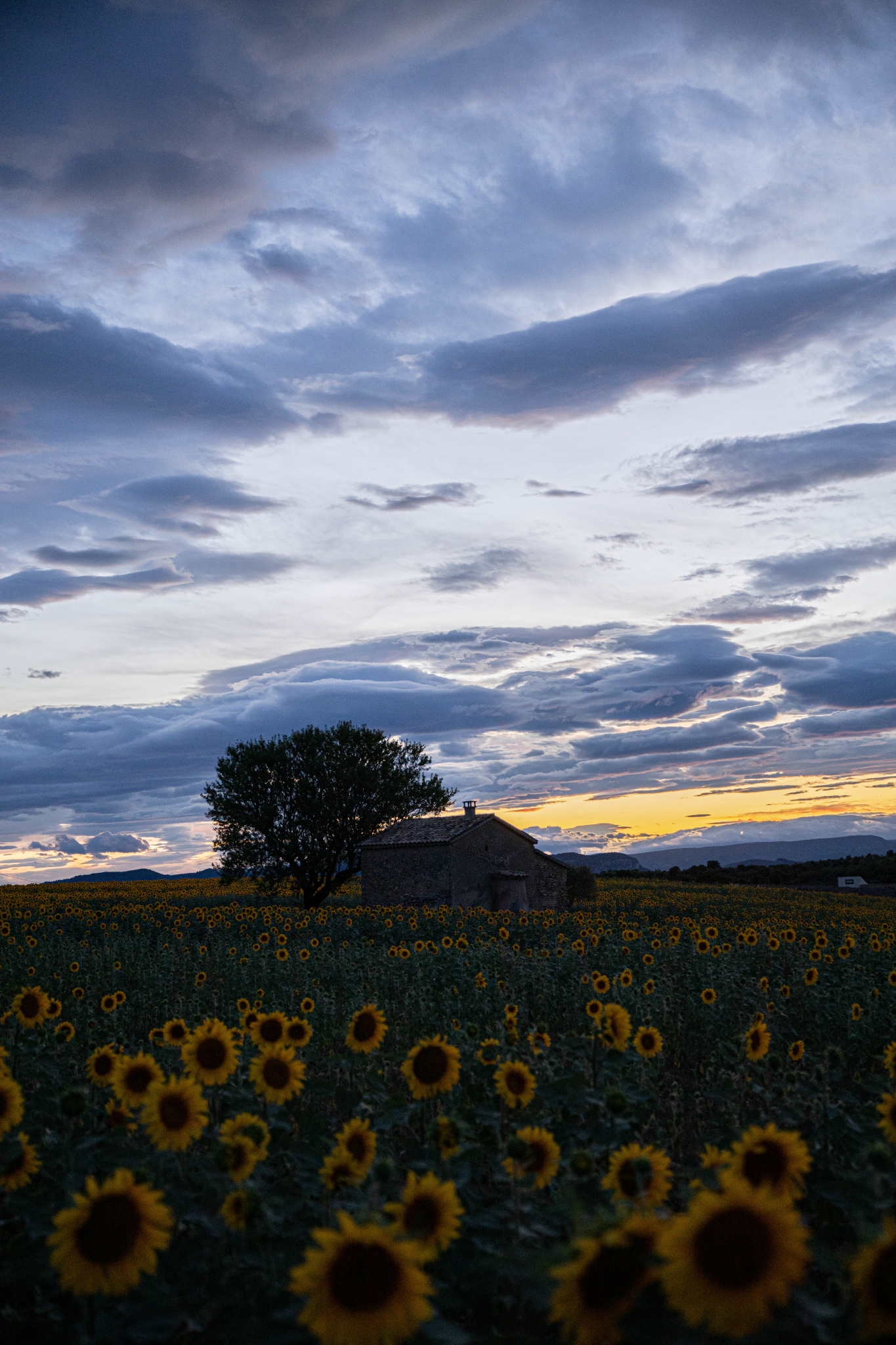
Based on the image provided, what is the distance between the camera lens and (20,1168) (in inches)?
163

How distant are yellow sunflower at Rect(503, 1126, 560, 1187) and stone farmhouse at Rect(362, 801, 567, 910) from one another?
101ft

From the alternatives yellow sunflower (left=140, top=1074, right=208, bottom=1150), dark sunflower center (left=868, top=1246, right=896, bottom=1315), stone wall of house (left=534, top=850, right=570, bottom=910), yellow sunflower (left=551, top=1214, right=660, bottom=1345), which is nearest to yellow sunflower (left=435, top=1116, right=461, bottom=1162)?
yellow sunflower (left=140, top=1074, right=208, bottom=1150)

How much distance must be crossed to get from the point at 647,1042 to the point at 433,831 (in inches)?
1222

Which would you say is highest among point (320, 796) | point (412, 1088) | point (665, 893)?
point (320, 796)

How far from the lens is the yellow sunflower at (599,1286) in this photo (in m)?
2.20

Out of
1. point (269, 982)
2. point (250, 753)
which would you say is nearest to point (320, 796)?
point (250, 753)

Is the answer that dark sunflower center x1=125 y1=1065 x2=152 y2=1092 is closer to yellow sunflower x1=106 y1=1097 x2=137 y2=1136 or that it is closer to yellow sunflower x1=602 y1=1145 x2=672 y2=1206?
yellow sunflower x1=106 y1=1097 x2=137 y2=1136

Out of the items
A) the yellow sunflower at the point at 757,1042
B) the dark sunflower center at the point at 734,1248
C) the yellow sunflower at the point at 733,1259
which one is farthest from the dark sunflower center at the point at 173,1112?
the yellow sunflower at the point at 757,1042

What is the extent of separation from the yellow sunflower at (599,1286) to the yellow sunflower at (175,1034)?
470 centimetres

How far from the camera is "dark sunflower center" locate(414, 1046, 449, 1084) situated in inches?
198

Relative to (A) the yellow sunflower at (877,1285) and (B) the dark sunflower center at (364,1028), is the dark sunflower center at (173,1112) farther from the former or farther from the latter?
(A) the yellow sunflower at (877,1285)

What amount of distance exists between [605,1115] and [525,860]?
35.1 meters

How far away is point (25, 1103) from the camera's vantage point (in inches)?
200

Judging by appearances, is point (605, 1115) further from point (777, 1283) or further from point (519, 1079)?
point (777, 1283)
